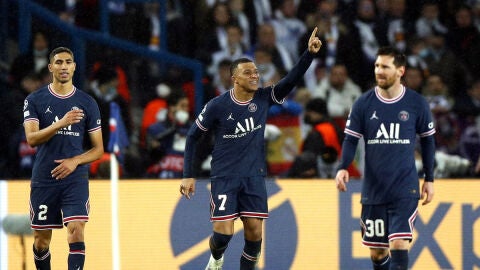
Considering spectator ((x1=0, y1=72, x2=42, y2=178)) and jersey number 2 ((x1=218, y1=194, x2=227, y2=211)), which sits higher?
spectator ((x1=0, y1=72, x2=42, y2=178))

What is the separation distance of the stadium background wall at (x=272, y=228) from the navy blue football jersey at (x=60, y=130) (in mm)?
2167

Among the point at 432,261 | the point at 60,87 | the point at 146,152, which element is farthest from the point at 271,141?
the point at 60,87

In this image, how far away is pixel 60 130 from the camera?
10.4 meters

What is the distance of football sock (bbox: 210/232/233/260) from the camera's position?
424 inches

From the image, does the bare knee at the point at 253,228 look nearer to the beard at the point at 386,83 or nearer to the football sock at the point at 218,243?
the football sock at the point at 218,243

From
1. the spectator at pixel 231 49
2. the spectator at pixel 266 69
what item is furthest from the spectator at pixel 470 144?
the spectator at pixel 231 49

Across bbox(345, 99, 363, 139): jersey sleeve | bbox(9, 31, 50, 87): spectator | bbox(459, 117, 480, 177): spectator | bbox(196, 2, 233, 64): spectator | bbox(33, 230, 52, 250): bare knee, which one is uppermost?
bbox(196, 2, 233, 64): spectator

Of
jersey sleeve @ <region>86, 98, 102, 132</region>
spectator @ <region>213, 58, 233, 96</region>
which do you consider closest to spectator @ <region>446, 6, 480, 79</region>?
spectator @ <region>213, 58, 233, 96</region>

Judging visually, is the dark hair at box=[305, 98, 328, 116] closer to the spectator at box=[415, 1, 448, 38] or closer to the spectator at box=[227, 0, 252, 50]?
the spectator at box=[227, 0, 252, 50]

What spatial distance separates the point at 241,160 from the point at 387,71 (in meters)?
1.75

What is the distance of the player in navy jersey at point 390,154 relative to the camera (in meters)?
9.73

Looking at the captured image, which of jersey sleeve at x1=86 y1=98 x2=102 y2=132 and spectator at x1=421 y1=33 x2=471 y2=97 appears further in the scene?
spectator at x1=421 y1=33 x2=471 y2=97

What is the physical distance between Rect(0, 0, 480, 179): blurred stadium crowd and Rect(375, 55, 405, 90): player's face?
3.42 meters

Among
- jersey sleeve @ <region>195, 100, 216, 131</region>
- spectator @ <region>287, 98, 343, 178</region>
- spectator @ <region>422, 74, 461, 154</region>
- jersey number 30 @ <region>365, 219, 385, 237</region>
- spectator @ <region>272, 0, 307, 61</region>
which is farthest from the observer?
spectator @ <region>272, 0, 307, 61</region>
